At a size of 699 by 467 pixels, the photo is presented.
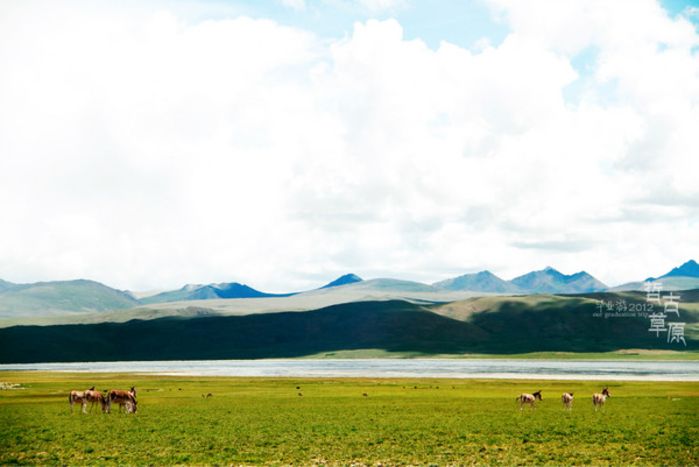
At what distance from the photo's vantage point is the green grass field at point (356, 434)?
37.8 meters

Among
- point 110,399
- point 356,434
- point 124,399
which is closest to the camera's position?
point 356,434

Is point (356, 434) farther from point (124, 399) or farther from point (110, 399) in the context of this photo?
point (110, 399)

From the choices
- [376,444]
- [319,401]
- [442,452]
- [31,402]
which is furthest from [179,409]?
[442,452]

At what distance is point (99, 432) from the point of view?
48.6 meters

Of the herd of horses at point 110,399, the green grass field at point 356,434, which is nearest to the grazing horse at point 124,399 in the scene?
the herd of horses at point 110,399

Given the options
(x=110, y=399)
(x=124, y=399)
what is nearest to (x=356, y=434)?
(x=124, y=399)

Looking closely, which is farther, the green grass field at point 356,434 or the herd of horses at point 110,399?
the herd of horses at point 110,399

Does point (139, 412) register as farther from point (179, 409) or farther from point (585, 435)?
point (585, 435)

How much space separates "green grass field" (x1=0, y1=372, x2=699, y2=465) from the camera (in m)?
37.8

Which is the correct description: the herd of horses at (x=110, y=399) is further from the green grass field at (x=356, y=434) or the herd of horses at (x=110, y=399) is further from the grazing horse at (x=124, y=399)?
the green grass field at (x=356, y=434)

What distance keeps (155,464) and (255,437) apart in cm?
1094

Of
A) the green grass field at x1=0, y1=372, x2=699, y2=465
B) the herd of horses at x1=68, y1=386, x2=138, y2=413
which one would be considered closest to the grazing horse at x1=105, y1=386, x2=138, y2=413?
the herd of horses at x1=68, y1=386, x2=138, y2=413

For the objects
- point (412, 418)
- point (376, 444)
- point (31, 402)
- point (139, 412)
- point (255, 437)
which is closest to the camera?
point (376, 444)

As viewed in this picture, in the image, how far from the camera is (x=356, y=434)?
155ft
